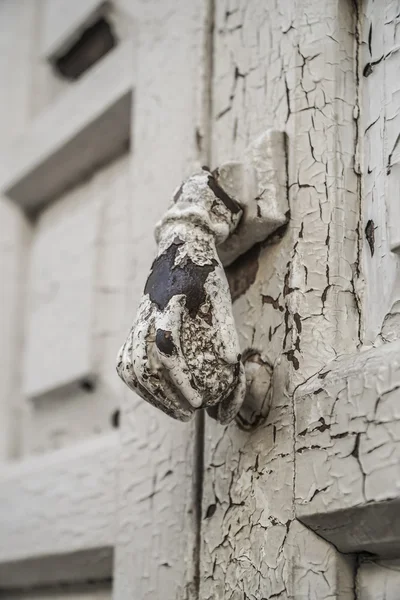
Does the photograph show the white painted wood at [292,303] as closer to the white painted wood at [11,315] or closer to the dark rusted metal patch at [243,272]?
the dark rusted metal patch at [243,272]

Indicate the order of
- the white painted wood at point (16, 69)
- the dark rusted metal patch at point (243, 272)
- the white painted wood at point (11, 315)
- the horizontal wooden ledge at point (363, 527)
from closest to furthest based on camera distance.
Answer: the horizontal wooden ledge at point (363, 527), the dark rusted metal patch at point (243, 272), the white painted wood at point (11, 315), the white painted wood at point (16, 69)

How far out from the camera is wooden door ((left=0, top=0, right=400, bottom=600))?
0.46 m

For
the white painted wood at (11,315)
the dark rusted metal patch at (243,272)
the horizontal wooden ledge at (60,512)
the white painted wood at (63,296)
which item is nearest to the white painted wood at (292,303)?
the dark rusted metal patch at (243,272)

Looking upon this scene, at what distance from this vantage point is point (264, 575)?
0.48m

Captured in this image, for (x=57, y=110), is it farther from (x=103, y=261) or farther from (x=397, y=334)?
(x=397, y=334)

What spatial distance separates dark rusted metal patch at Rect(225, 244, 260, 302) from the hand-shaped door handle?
1cm

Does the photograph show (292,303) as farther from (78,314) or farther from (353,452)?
(78,314)

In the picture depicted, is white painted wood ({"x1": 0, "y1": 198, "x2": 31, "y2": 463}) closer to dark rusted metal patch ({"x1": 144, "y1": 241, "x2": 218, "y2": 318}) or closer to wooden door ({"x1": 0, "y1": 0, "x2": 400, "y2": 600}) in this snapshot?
wooden door ({"x1": 0, "y1": 0, "x2": 400, "y2": 600})

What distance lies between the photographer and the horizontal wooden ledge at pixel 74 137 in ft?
2.64

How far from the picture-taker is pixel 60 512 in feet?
2.46

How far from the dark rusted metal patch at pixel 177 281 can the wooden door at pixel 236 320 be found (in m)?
0.06

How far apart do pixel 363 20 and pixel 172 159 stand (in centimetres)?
19

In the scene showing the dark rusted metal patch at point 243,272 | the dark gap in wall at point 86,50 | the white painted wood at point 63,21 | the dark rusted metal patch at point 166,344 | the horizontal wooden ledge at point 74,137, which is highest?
the white painted wood at point 63,21

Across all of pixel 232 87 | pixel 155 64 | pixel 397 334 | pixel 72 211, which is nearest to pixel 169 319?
pixel 397 334
